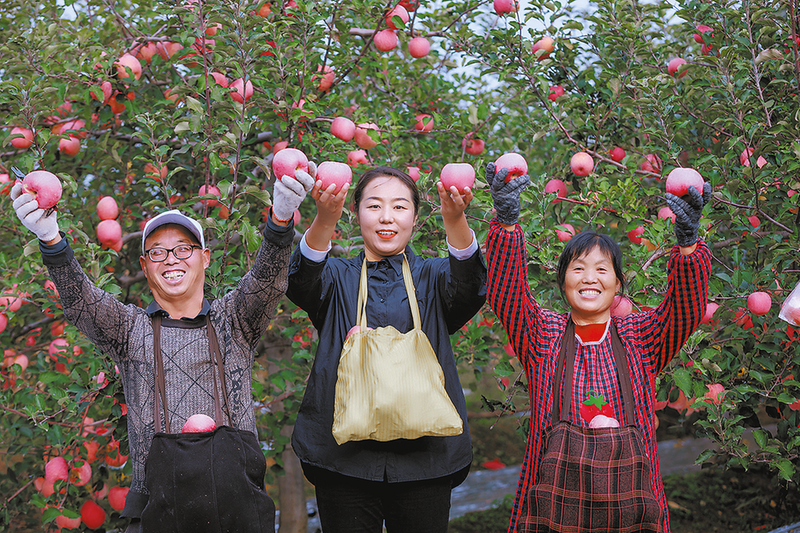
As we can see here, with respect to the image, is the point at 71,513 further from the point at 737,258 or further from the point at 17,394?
the point at 737,258

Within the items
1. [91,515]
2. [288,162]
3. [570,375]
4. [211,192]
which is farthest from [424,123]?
[91,515]

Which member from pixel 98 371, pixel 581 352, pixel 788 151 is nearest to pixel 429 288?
pixel 581 352

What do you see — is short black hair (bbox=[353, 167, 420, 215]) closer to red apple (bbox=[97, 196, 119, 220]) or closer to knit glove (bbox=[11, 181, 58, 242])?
knit glove (bbox=[11, 181, 58, 242])

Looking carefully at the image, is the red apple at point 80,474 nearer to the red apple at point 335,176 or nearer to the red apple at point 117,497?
the red apple at point 117,497

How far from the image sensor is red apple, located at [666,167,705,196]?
5.49 feet

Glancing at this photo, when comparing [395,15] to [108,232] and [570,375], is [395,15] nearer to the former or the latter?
[108,232]

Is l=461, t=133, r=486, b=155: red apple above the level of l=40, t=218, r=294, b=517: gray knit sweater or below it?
above

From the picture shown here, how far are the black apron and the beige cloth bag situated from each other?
24cm

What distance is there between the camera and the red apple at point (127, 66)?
9.20 ft

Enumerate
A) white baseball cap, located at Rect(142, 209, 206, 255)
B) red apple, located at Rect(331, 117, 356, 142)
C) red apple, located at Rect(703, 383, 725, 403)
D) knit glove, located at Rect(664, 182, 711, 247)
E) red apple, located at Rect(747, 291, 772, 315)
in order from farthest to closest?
red apple, located at Rect(331, 117, 356, 142), red apple, located at Rect(747, 291, 772, 315), red apple, located at Rect(703, 383, 725, 403), white baseball cap, located at Rect(142, 209, 206, 255), knit glove, located at Rect(664, 182, 711, 247)

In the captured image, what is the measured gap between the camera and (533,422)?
5.88ft

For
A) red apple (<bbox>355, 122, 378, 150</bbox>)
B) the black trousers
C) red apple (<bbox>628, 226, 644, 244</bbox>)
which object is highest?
red apple (<bbox>355, 122, 378, 150</bbox>)

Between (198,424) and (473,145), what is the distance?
205 cm

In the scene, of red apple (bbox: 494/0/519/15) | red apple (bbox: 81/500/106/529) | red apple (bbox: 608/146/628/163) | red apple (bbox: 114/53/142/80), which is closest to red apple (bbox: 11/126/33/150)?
red apple (bbox: 114/53/142/80)
